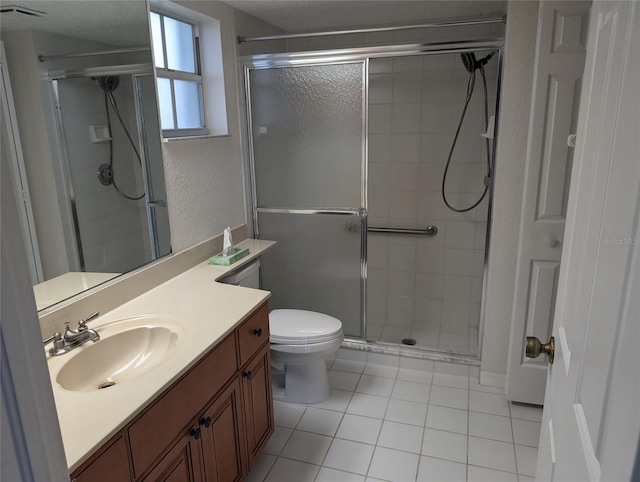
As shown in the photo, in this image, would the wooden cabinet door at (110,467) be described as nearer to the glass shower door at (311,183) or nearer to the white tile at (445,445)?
the white tile at (445,445)

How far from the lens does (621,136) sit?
0.68 m

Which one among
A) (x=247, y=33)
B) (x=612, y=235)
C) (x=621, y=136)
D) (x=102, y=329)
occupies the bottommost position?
(x=102, y=329)

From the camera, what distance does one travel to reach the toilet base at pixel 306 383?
8.15ft

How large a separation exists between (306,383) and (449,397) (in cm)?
81

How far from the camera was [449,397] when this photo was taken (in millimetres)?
2566

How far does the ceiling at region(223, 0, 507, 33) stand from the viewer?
245cm

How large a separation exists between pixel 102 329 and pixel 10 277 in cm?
126

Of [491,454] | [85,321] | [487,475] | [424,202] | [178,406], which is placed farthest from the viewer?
[424,202]

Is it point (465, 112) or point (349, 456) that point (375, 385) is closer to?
point (349, 456)

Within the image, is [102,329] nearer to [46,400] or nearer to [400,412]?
[46,400]

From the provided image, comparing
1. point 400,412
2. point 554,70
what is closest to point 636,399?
point 554,70

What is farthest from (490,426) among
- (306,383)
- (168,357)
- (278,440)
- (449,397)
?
(168,357)

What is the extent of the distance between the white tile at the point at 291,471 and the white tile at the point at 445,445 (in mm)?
538

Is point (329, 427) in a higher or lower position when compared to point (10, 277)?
lower
